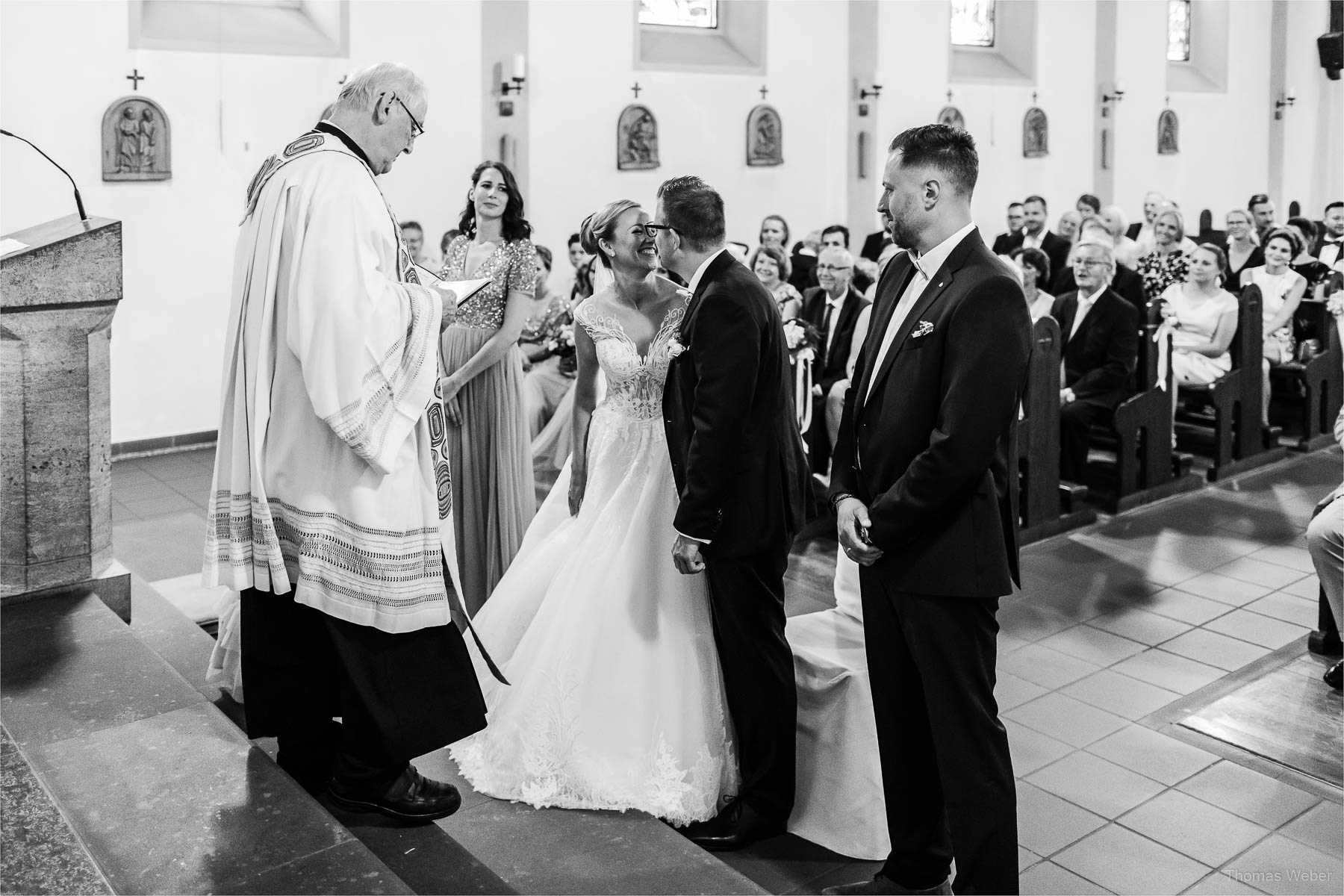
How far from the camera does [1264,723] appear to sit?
424 cm

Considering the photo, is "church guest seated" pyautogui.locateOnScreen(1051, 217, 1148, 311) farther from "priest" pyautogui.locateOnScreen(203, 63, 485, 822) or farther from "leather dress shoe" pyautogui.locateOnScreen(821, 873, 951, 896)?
"priest" pyautogui.locateOnScreen(203, 63, 485, 822)

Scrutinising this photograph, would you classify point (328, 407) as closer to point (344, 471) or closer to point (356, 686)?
point (344, 471)

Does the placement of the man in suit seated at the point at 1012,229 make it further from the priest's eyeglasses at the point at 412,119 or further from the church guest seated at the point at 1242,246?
the priest's eyeglasses at the point at 412,119

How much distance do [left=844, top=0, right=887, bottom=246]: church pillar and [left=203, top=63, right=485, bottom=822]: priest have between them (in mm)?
10964

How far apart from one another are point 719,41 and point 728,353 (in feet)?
32.9

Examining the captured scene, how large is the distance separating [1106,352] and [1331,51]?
45.4 feet

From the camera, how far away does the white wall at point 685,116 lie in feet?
36.4

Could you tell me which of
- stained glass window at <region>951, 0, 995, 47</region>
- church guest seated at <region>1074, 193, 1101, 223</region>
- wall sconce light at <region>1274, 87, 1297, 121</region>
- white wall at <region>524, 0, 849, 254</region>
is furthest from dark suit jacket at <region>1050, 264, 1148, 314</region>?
wall sconce light at <region>1274, 87, 1297, 121</region>

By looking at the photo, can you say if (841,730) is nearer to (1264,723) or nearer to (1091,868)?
(1091,868)

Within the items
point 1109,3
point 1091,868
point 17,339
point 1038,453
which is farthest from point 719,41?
point 1091,868

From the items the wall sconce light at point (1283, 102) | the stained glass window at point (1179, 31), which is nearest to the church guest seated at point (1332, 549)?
the stained glass window at point (1179, 31)

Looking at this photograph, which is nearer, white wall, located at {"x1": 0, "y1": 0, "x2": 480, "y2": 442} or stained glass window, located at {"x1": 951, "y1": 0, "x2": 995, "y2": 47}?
white wall, located at {"x1": 0, "y1": 0, "x2": 480, "y2": 442}

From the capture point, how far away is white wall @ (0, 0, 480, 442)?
27.9 ft

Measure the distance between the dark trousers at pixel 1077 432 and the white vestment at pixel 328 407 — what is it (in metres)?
5.01
